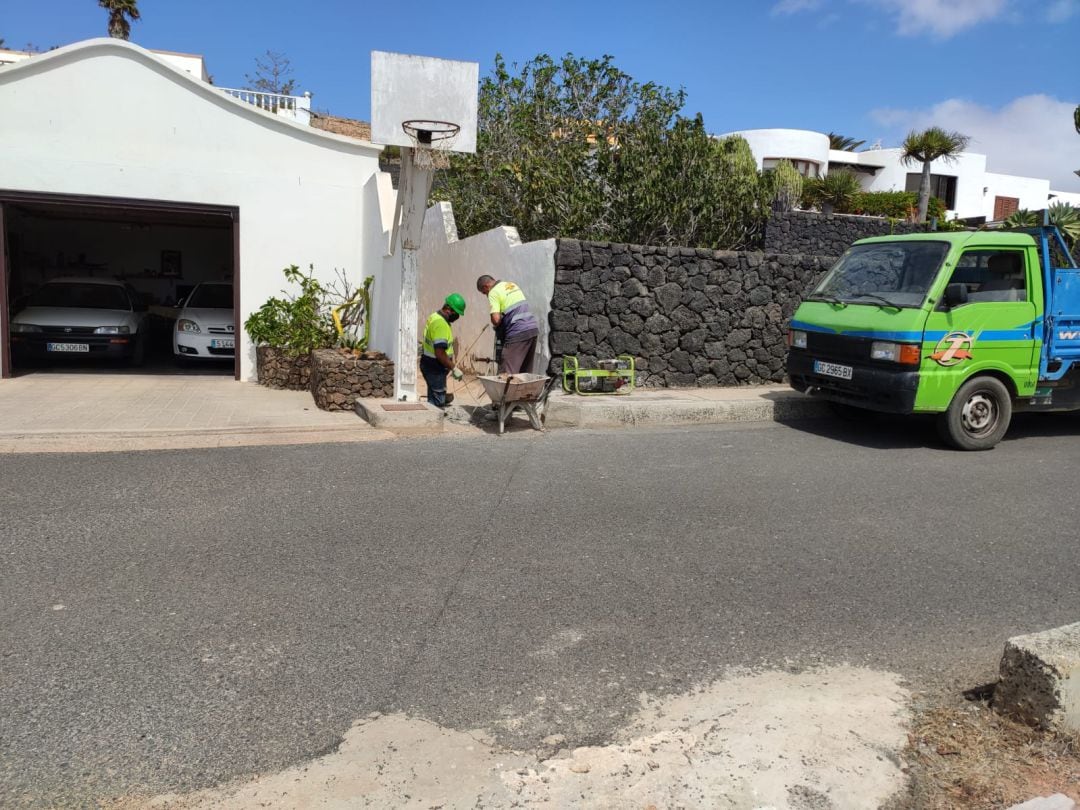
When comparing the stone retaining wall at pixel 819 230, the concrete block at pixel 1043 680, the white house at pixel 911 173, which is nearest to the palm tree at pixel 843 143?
the white house at pixel 911 173

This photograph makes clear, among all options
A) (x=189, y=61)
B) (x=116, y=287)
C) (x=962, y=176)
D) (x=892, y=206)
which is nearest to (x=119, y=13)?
(x=189, y=61)

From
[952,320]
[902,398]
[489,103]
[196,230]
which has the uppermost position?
[489,103]

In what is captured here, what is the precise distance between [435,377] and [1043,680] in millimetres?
7617

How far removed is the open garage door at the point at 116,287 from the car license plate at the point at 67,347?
14 mm

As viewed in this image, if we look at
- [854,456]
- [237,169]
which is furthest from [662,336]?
[237,169]

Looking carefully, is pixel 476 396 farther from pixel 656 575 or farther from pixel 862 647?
pixel 862 647

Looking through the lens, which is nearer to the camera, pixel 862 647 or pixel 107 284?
pixel 862 647

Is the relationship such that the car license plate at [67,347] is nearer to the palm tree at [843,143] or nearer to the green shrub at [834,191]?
the green shrub at [834,191]

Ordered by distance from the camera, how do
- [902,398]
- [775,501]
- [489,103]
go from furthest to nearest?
[489,103], [902,398], [775,501]

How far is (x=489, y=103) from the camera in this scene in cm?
1584

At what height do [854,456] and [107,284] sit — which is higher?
[107,284]

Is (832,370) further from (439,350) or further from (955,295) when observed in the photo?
(439,350)

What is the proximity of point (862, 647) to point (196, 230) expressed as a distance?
63.9 feet

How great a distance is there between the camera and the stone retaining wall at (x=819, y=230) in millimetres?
18281
